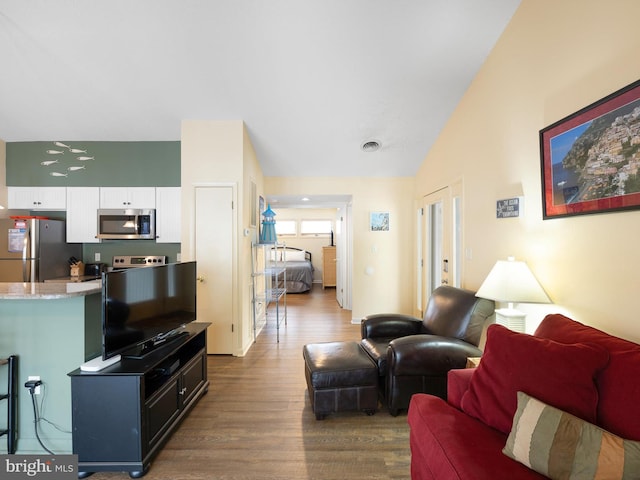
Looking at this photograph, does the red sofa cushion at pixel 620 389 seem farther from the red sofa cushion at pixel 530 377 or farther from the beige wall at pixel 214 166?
the beige wall at pixel 214 166

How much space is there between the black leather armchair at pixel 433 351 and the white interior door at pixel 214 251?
1739 mm

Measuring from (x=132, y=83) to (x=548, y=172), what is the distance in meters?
3.64

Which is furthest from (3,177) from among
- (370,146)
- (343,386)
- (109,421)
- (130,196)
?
(343,386)

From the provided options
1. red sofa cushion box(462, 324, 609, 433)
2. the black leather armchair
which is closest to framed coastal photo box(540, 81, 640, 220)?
red sofa cushion box(462, 324, 609, 433)

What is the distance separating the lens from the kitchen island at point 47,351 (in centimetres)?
185

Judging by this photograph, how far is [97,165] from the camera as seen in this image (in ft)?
12.5

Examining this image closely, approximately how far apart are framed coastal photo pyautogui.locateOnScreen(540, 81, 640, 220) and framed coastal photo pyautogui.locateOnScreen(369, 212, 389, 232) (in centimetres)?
277

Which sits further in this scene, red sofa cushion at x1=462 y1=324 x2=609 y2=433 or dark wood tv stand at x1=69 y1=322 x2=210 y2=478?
dark wood tv stand at x1=69 y1=322 x2=210 y2=478

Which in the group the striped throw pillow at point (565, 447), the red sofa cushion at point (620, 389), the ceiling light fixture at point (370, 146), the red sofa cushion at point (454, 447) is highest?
the ceiling light fixture at point (370, 146)

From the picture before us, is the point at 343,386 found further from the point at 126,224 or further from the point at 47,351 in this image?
the point at 126,224

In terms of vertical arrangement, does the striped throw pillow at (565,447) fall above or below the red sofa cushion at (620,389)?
below

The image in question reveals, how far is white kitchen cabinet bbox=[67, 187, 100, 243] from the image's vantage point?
3.78 meters

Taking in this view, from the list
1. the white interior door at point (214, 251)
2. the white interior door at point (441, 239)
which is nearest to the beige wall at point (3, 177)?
the white interior door at point (214, 251)

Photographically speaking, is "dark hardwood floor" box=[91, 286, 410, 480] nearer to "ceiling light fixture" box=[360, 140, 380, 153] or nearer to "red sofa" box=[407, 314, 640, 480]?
"red sofa" box=[407, 314, 640, 480]
